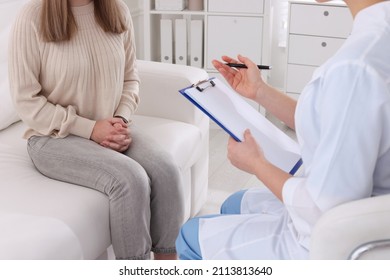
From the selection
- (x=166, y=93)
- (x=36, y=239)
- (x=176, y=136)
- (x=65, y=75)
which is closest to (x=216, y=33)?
(x=166, y=93)

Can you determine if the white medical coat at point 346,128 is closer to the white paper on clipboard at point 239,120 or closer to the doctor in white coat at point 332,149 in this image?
the doctor in white coat at point 332,149

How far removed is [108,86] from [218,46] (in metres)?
1.65

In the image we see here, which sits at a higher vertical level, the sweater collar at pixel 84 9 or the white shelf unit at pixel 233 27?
the sweater collar at pixel 84 9

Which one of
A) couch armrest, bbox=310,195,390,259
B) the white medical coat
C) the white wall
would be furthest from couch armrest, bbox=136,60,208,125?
the white wall

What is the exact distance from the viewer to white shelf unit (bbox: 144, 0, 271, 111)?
3.36m

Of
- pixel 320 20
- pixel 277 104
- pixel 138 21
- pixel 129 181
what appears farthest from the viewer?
pixel 138 21

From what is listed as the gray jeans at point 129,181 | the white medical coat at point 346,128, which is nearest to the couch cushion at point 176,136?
the gray jeans at point 129,181

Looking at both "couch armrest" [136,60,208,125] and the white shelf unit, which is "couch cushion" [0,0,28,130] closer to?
"couch armrest" [136,60,208,125]

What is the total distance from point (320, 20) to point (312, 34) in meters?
0.08

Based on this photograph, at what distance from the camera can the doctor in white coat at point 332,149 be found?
39.1 inches

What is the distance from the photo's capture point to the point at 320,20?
10.5 feet

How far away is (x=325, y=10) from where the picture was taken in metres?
3.19

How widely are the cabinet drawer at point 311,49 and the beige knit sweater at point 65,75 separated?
158 cm

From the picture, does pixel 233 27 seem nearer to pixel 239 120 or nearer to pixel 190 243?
Result: pixel 239 120
